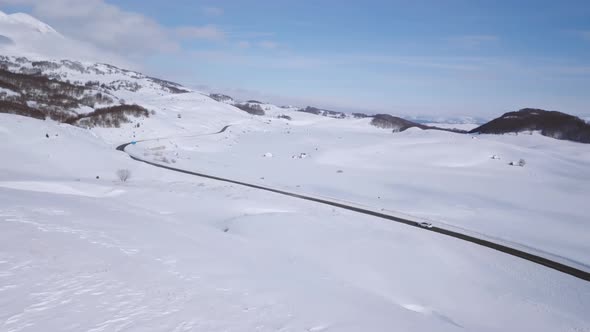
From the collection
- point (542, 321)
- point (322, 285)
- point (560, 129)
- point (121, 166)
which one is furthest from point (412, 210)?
point (560, 129)

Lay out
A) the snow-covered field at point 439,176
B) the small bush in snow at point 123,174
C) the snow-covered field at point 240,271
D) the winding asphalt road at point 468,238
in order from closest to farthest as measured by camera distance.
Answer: the snow-covered field at point 240,271
the winding asphalt road at point 468,238
the snow-covered field at point 439,176
the small bush in snow at point 123,174

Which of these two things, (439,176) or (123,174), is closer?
(123,174)

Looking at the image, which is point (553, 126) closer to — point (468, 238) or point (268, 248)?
point (468, 238)

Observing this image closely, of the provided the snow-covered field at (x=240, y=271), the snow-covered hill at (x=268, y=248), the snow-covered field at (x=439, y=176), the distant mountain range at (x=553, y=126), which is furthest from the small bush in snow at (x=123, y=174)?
the distant mountain range at (x=553, y=126)

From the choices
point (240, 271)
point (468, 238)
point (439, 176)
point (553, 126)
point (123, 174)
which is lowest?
point (468, 238)

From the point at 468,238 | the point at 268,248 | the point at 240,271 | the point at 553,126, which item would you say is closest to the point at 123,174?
the point at 268,248

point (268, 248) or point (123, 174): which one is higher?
point (123, 174)

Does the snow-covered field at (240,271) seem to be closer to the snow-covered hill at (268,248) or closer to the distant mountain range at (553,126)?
the snow-covered hill at (268,248)

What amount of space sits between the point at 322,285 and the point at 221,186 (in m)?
31.5

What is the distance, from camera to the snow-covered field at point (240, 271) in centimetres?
→ 1101

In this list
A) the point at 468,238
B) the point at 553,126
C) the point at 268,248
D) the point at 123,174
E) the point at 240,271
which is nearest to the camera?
the point at 240,271

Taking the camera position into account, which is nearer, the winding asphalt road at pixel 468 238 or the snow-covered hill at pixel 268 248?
the snow-covered hill at pixel 268 248

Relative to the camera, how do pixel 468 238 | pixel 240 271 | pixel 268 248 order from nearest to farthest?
pixel 240 271, pixel 268 248, pixel 468 238

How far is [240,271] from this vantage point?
16422mm
